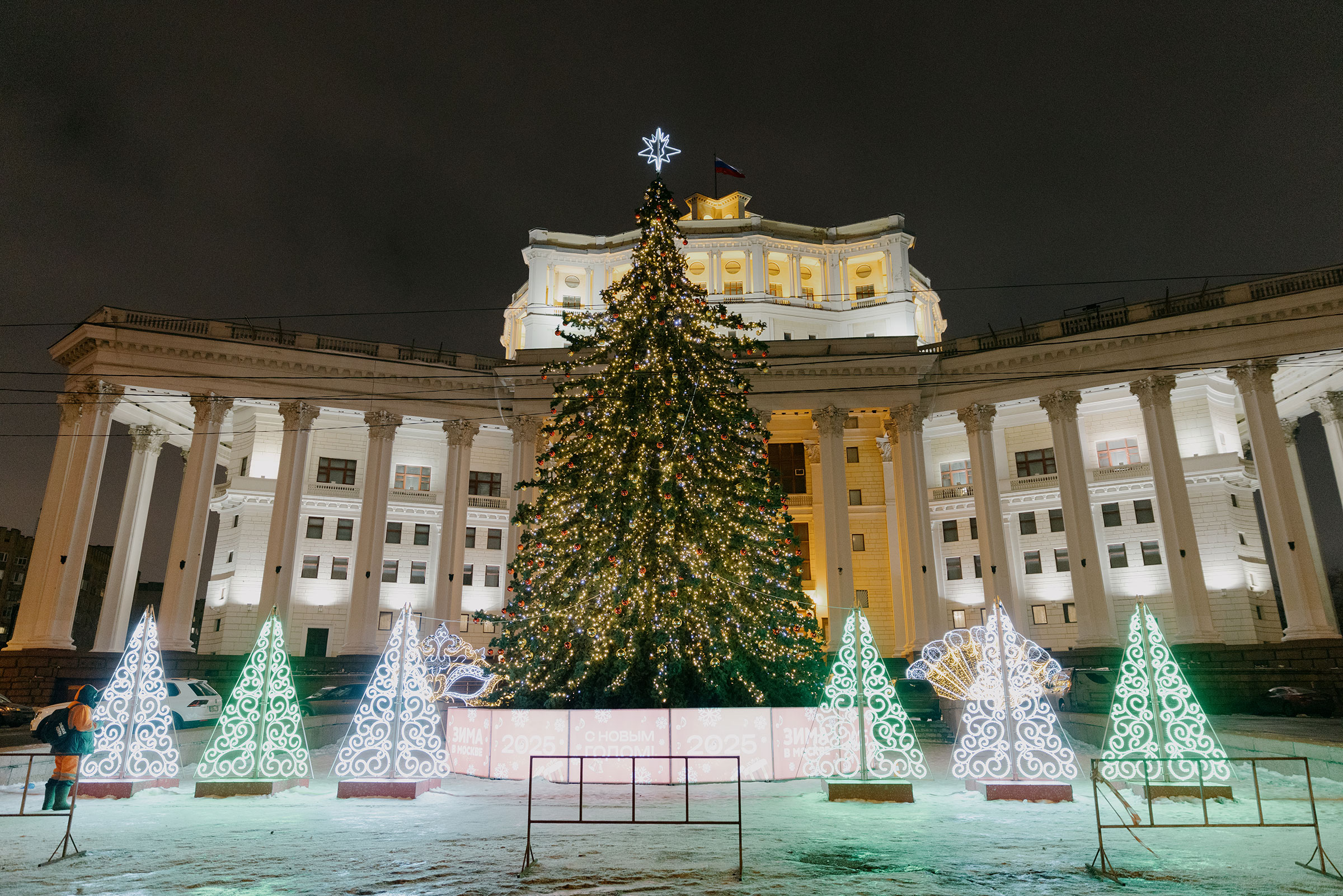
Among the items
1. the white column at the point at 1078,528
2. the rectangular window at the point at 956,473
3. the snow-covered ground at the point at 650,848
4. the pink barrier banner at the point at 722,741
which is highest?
the rectangular window at the point at 956,473

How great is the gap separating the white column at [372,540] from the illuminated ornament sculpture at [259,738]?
2693cm

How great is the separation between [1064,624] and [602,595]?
3435 centimetres

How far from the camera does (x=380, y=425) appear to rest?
41688 millimetres

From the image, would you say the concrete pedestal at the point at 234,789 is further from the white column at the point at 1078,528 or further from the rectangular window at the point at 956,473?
the rectangular window at the point at 956,473

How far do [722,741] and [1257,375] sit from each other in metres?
34.0

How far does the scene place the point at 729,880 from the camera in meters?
7.56

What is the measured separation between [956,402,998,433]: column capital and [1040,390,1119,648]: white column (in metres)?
2.39

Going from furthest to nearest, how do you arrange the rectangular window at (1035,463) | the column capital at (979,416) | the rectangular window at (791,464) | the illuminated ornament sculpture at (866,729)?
the rectangular window at (791,464) → the rectangular window at (1035,463) → the column capital at (979,416) → the illuminated ornament sculpture at (866,729)

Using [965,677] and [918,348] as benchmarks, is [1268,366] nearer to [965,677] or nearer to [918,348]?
[918,348]

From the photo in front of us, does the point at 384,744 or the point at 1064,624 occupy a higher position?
the point at 1064,624

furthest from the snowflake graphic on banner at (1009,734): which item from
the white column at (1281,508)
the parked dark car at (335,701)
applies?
the white column at (1281,508)

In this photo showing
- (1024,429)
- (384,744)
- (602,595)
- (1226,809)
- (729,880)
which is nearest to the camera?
(729,880)

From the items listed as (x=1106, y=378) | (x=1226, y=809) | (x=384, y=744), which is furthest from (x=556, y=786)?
(x=1106, y=378)

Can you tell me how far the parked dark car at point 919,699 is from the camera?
86.4ft
